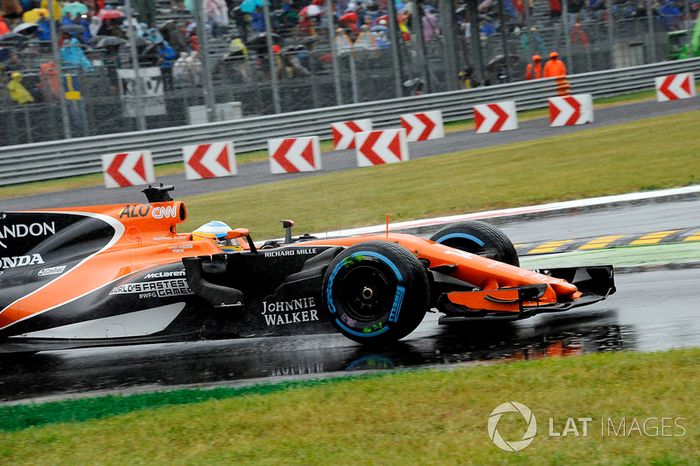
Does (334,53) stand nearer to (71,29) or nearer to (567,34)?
(71,29)

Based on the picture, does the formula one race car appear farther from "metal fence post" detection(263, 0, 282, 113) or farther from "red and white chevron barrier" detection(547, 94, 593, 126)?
"red and white chevron barrier" detection(547, 94, 593, 126)

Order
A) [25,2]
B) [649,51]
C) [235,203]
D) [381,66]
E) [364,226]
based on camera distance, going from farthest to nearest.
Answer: [649,51]
[381,66]
[25,2]
[235,203]
[364,226]

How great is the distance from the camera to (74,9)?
21.7m

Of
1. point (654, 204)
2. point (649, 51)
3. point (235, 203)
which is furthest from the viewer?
point (649, 51)

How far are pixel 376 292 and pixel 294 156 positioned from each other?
1341cm

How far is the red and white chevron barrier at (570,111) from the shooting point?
24578 mm

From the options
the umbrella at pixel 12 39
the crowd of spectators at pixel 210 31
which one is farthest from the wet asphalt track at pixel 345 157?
the umbrella at pixel 12 39

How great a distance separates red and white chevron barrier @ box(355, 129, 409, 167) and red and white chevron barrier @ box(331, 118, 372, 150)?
3354 millimetres

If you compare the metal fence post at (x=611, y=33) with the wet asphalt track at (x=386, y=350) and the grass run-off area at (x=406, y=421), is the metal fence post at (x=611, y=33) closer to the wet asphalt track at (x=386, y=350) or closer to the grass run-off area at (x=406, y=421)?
the wet asphalt track at (x=386, y=350)

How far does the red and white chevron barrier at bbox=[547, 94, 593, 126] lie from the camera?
80.6 feet

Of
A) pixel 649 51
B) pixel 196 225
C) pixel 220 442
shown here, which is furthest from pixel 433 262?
pixel 649 51

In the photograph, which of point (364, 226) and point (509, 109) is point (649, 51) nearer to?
point (509, 109)

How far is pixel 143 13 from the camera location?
887 inches

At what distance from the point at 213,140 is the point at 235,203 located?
20.7 ft
